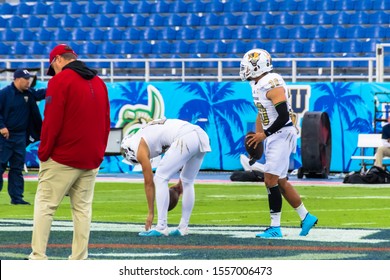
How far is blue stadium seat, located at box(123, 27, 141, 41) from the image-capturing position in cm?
3400

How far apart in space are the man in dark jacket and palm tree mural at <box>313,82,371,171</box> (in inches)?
388

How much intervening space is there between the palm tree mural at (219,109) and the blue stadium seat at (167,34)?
6629mm

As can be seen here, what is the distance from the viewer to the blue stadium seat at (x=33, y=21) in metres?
35.8

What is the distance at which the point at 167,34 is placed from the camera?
110 feet

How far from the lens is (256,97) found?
12.2 metres

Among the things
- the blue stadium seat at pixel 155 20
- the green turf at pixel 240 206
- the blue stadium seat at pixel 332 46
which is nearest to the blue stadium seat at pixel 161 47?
the blue stadium seat at pixel 155 20

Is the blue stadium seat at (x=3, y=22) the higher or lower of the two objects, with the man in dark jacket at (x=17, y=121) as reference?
higher

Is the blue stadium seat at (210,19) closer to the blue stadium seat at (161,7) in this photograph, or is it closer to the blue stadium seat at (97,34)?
the blue stadium seat at (161,7)

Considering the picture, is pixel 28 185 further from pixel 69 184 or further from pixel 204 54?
pixel 69 184

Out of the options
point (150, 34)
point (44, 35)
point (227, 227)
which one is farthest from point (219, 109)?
point (227, 227)

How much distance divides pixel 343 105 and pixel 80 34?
11.1 meters

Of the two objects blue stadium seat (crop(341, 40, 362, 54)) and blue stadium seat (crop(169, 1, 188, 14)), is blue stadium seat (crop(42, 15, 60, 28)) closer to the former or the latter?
blue stadium seat (crop(169, 1, 188, 14))
